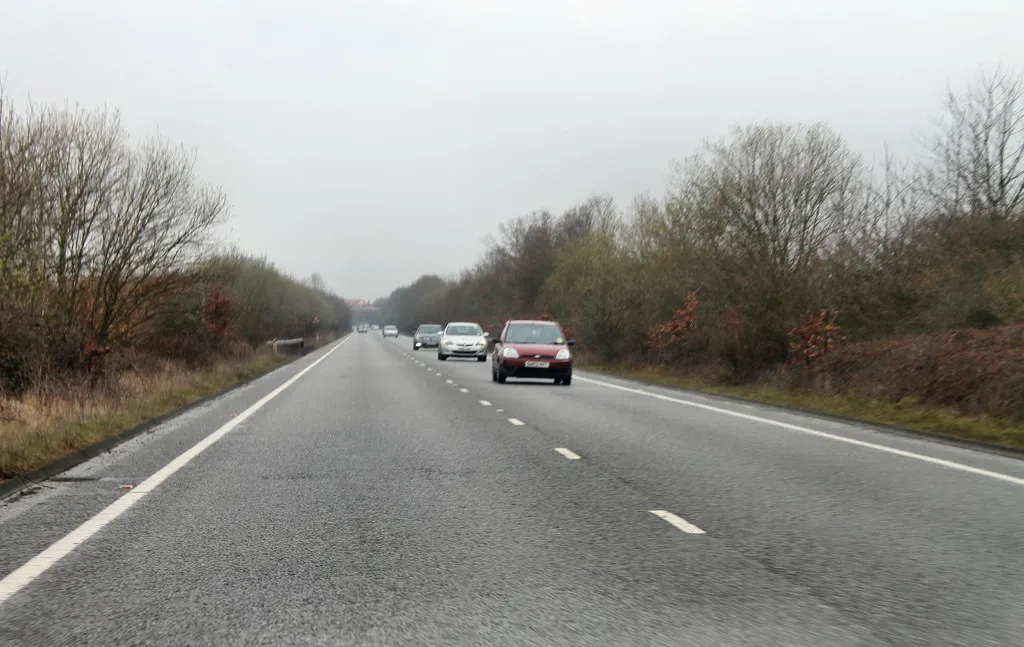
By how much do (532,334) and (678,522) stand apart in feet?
73.2

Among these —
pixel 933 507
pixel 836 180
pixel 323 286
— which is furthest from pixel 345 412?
pixel 323 286

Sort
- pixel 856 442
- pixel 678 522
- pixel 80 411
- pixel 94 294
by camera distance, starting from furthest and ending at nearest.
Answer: pixel 94 294, pixel 80 411, pixel 856 442, pixel 678 522

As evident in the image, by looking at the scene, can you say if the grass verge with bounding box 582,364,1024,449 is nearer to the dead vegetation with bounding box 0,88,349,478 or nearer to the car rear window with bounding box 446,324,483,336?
the dead vegetation with bounding box 0,88,349,478

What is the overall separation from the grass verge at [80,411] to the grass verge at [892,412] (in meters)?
10.8

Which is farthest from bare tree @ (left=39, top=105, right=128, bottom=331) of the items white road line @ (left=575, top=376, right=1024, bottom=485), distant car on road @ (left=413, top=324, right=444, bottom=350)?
distant car on road @ (left=413, top=324, right=444, bottom=350)

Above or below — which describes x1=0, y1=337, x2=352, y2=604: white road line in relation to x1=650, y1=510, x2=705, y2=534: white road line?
below

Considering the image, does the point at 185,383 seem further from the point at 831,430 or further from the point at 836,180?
the point at 836,180

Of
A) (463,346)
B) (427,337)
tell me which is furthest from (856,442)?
(427,337)

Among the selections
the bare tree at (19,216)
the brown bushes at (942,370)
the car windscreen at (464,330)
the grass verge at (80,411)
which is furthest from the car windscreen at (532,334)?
the car windscreen at (464,330)

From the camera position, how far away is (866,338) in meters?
25.2

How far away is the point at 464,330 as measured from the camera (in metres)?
51.6

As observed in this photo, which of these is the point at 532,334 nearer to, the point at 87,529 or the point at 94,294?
the point at 94,294

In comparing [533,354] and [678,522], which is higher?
[533,354]

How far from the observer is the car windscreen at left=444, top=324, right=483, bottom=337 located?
168 ft
